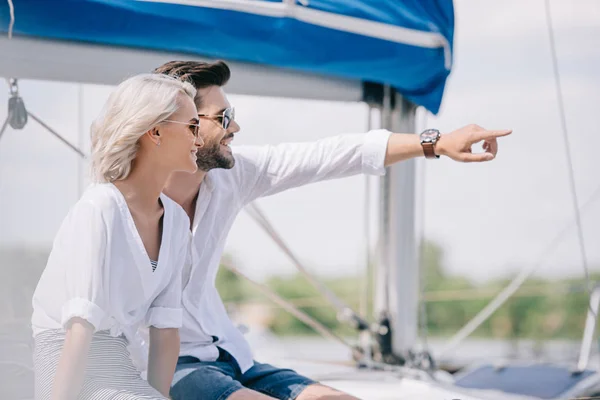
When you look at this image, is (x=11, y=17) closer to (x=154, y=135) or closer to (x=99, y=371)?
(x=154, y=135)

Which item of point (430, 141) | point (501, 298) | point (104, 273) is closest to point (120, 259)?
point (104, 273)

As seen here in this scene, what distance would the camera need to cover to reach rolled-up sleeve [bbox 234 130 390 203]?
5.73 feet

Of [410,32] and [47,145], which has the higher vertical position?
[410,32]

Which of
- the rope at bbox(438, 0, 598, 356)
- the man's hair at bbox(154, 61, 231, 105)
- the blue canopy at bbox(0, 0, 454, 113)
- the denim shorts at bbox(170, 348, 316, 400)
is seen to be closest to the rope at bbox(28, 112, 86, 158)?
the blue canopy at bbox(0, 0, 454, 113)

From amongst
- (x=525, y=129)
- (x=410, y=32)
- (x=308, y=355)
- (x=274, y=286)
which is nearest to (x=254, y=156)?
(x=410, y=32)

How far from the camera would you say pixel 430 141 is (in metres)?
1.66

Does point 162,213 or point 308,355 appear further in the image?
point 308,355

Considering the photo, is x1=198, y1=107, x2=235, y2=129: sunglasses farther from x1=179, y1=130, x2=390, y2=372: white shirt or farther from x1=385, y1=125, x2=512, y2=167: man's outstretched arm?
x1=385, y1=125, x2=512, y2=167: man's outstretched arm

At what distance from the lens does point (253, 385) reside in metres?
1.79

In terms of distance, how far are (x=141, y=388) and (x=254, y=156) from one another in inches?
22.8

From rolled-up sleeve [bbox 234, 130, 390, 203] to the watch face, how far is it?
87mm

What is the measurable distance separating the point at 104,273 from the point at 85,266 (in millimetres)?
38

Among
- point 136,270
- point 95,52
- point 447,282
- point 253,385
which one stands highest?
point 95,52

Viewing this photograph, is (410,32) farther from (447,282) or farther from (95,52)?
(447,282)
